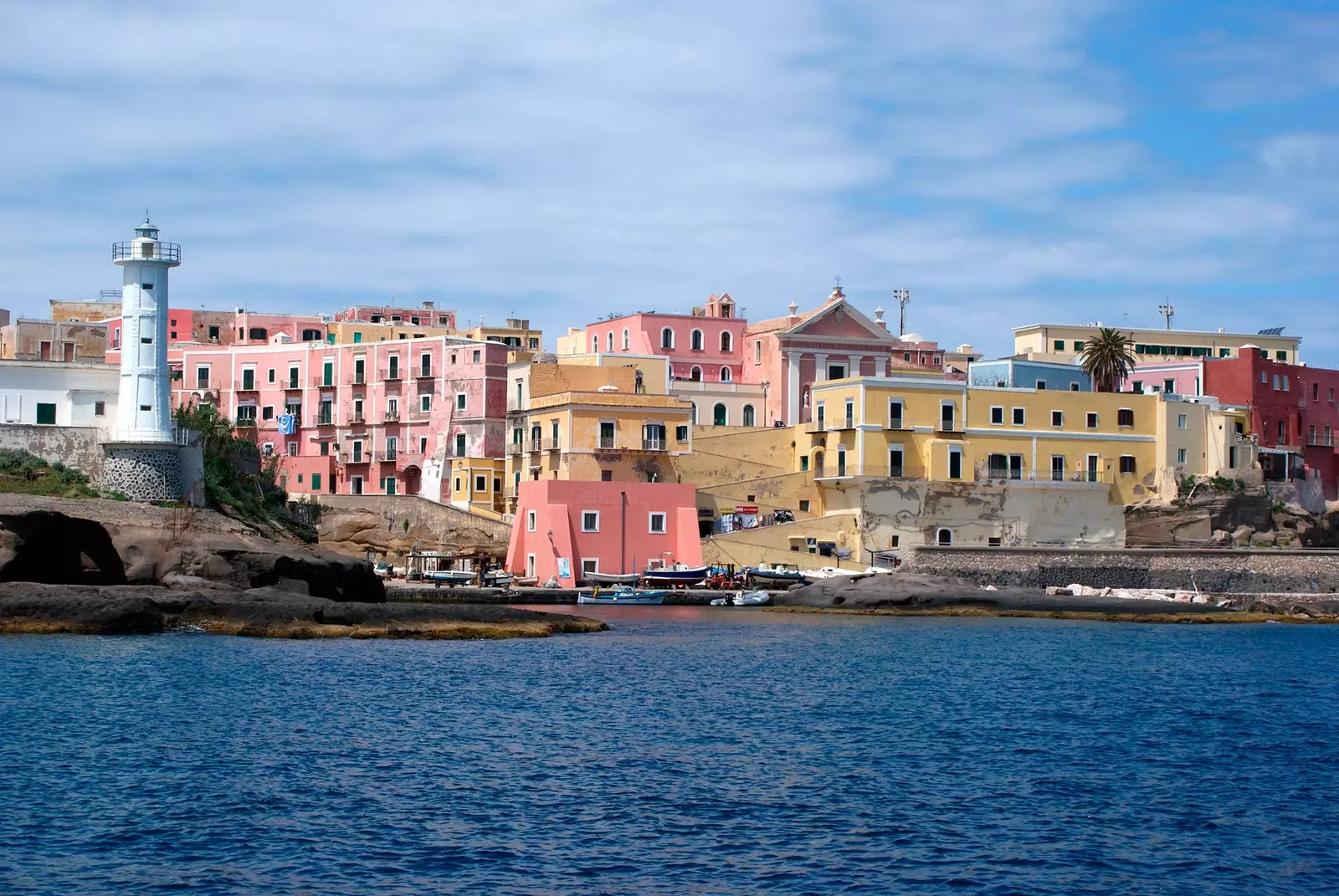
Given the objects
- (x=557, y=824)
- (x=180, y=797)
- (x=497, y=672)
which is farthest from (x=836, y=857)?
(x=497, y=672)

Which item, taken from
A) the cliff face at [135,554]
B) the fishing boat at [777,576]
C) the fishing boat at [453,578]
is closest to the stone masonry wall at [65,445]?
the cliff face at [135,554]

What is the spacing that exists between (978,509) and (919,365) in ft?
85.1

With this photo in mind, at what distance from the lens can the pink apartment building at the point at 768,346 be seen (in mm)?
79625

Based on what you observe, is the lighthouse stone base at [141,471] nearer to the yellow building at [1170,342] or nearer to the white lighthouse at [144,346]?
the white lighthouse at [144,346]

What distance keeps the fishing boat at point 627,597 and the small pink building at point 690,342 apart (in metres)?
19.7

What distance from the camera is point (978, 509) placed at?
7069cm

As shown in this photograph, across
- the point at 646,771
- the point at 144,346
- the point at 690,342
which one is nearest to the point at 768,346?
the point at 690,342

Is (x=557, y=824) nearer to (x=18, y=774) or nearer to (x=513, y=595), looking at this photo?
(x=18, y=774)

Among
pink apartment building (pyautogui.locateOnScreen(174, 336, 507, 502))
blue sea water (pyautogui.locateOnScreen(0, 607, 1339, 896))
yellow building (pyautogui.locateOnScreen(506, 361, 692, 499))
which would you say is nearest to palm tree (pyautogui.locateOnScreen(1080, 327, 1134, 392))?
yellow building (pyautogui.locateOnScreen(506, 361, 692, 499))

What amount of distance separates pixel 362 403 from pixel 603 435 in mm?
15950

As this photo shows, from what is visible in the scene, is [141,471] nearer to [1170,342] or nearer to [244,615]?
[244,615]

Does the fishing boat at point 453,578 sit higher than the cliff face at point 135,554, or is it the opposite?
the cliff face at point 135,554

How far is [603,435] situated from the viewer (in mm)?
69312

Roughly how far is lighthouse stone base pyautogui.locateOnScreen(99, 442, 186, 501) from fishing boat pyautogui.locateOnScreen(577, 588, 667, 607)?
16224mm
